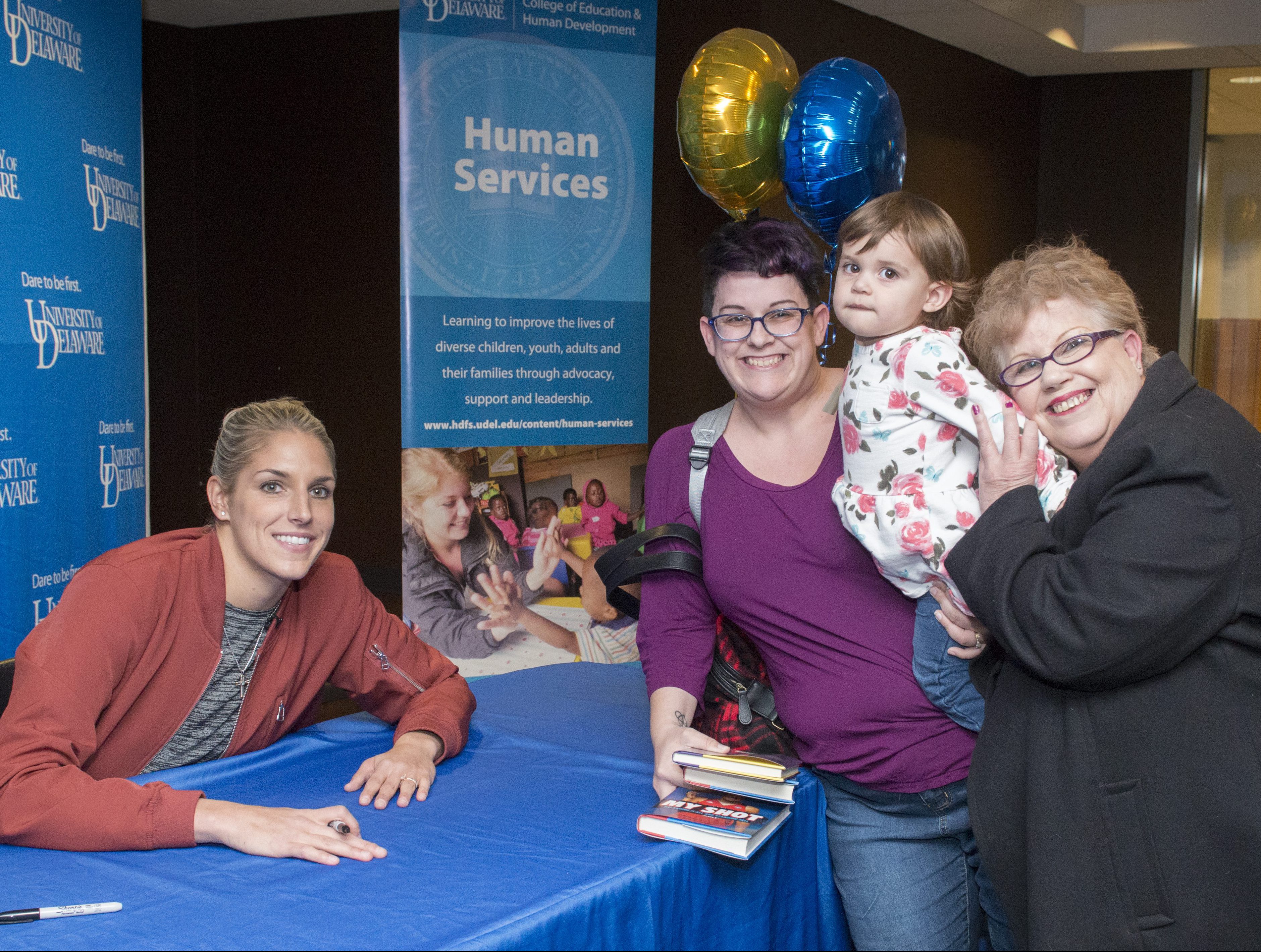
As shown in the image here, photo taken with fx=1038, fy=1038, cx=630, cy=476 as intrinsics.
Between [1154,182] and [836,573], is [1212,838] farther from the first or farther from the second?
[1154,182]

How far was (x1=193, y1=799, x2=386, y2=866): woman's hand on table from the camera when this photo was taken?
1543 millimetres

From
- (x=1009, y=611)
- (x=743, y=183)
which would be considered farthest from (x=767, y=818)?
(x=743, y=183)

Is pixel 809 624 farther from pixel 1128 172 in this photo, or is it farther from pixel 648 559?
pixel 1128 172

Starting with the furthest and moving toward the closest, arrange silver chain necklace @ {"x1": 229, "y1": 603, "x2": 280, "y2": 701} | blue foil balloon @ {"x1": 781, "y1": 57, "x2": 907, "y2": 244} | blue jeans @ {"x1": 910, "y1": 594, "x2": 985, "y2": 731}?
blue foil balloon @ {"x1": 781, "y1": 57, "x2": 907, "y2": 244} → silver chain necklace @ {"x1": 229, "y1": 603, "x2": 280, "y2": 701} → blue jeans @ {"x1": 910, "y1": 594, "x2": 985, "y2": 731}

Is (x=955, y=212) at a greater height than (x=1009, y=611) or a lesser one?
A: greater

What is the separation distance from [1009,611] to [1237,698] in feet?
0.98

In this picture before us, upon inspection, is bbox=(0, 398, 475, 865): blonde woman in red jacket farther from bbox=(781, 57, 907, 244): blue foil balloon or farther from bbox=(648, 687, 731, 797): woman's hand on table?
bbox=(781, 57, 907, 244): blue foil balloon

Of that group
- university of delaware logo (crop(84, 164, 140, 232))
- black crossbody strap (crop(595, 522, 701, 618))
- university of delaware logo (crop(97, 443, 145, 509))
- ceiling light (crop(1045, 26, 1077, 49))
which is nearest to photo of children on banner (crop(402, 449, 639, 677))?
university of delaware logo (crop(97, 443, 145, 509))

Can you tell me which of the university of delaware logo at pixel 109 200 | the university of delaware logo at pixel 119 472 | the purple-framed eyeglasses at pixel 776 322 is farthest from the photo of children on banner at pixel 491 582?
the purple-framed eyeglasses at pixel 776 322

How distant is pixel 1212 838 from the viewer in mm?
1332

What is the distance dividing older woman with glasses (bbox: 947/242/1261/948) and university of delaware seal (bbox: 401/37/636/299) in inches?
104

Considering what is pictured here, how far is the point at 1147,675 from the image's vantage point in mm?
1363

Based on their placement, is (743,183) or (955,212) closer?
(743,183)

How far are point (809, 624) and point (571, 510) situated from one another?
96.2 inches
